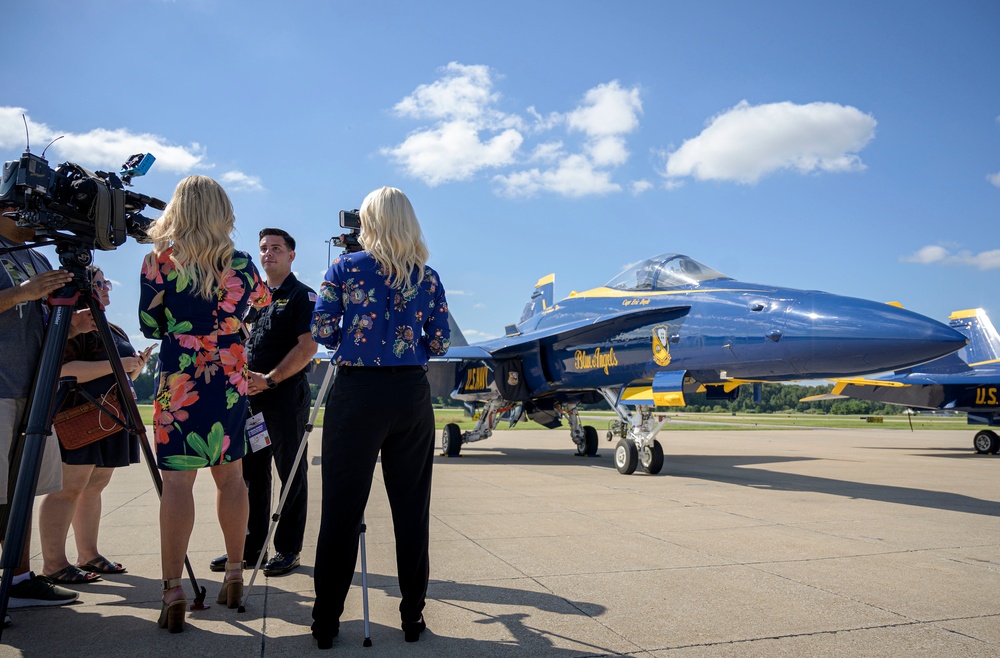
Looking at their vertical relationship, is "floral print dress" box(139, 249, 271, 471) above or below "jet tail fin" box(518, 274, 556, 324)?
below

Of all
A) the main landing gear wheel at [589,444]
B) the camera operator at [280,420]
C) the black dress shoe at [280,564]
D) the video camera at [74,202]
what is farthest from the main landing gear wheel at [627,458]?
the video camera at [74,202]

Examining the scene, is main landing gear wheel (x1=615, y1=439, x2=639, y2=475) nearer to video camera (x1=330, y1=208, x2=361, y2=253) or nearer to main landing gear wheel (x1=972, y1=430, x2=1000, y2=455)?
video camera (x1=330, y1=208, x2=361, y2=253)

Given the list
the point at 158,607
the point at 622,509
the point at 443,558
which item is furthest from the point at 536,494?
the point at 158,607

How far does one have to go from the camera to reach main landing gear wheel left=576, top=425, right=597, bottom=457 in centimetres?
1378

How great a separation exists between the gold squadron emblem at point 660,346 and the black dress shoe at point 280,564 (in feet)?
19.4

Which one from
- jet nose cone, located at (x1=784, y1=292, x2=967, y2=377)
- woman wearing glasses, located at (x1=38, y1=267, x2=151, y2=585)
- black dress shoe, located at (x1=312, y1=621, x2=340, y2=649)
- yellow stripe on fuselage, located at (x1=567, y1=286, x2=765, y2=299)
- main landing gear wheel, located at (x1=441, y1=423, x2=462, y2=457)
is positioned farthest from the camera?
main landing gear wheel, located at (x1=441, y1=423, x2=462, y2=457)

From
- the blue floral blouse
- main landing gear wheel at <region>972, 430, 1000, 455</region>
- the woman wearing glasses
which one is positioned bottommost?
main landing gear wheel at <region>972, 430, 1000, 455</region>

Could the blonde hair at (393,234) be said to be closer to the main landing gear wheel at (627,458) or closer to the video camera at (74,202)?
the video camera at (74,202)

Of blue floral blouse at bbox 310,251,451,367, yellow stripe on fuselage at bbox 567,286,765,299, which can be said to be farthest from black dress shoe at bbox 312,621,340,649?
yellow stripe on fuselage at bbox 567,286,765,299

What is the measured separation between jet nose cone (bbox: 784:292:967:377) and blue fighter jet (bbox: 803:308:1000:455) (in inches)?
519

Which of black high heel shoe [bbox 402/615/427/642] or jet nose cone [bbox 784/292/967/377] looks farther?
jet nose cone [bbox 784/292/967/377]

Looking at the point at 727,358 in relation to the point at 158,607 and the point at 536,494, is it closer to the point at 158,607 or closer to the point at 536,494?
the point at 536,494

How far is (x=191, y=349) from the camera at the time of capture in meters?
2.81

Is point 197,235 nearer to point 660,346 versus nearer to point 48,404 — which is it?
point 48,404
